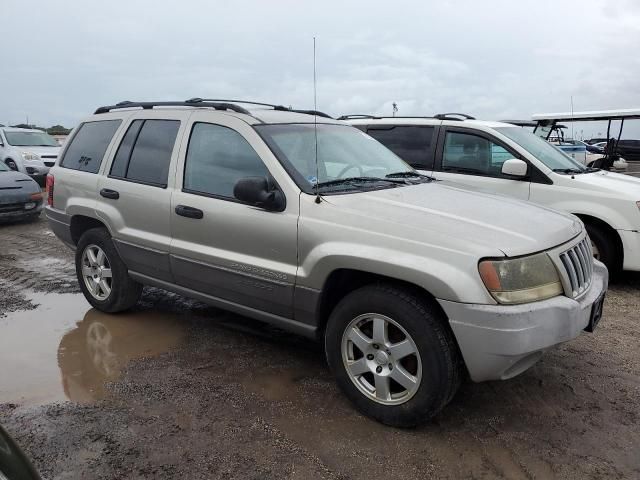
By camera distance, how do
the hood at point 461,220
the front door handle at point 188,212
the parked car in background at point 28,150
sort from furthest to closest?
the parked car in background at point 28,150 < the front door handle at point 188,212 < the hood at point 461,220

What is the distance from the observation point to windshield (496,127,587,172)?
6176 mm

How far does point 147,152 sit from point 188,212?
0.84m

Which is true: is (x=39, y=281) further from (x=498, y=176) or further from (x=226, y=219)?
(x=498, y=176)

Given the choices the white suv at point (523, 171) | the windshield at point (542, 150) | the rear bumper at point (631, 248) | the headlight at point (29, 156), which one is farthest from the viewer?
the headlight at point (29, 156)

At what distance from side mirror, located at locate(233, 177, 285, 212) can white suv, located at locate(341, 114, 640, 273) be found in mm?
2676

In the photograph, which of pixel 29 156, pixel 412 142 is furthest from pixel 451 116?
pixel 29 156

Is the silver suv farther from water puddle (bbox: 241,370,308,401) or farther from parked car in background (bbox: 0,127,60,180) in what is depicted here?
parked car in background (bbox: 0,127,60,180)

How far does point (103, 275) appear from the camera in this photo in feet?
15.9

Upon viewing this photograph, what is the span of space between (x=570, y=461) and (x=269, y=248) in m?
2.05

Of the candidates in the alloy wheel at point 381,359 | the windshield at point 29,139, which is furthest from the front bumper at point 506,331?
the windshield at point 29,139

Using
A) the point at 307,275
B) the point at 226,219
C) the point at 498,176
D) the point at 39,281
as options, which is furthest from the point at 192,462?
the point at 498,176

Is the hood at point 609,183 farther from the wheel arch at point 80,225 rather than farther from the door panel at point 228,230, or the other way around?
the wheel arch at point 80,225

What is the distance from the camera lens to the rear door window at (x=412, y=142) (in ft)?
21.8

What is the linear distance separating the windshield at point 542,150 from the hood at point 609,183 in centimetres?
24
